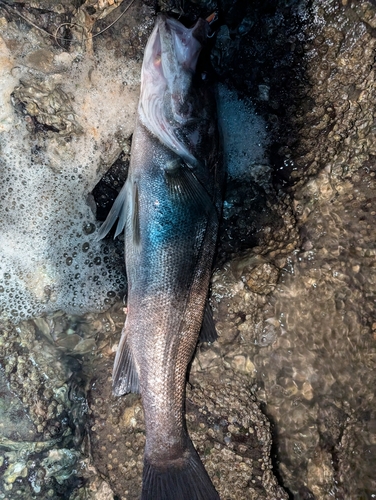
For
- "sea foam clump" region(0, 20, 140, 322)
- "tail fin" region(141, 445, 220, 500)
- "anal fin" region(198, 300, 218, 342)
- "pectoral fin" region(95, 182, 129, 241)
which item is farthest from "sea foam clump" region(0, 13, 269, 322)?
"tail fin" region(141, 445, 220, 500)

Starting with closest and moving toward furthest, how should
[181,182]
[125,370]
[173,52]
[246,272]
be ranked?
[173,52], [181,182], [125,370], [246,272]

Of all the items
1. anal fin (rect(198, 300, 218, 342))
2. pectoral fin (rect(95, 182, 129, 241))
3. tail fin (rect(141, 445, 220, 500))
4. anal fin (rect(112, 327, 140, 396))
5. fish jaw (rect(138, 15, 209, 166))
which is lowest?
tail fin (rect(141, 445, 220, 500))

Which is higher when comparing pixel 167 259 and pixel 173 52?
pixel 173 52

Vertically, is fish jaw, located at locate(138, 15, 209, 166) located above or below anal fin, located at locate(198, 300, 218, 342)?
above

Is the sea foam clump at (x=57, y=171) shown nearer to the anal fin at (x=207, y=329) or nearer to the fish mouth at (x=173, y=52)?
the fish mouth at (x=173, y=52)

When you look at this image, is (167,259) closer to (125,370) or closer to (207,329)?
(207,329)

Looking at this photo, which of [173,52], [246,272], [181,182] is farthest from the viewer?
[246,272]

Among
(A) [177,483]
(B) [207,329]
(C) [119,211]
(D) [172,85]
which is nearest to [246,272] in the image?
(B) [207,329]

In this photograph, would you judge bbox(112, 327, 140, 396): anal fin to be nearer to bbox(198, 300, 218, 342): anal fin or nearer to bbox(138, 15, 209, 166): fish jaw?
bbox(198, 300, 218, 342): anal fin

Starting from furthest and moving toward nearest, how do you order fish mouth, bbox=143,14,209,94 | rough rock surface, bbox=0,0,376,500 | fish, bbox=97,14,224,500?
rough rock surface, bbox=0,0,376,500, fish, bbox=97,14,224,500, fish mouth, bbox=143,14,209,94
